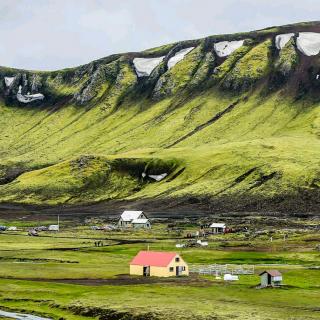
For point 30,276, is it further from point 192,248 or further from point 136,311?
point 192,248

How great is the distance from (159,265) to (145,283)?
10023 mm

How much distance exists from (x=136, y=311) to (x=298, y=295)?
74.6ft

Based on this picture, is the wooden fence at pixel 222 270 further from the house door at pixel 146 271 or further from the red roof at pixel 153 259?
the house door at pixel 146 271

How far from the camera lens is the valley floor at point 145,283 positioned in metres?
74.8

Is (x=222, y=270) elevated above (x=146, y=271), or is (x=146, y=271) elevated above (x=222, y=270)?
(x=222, y=270)

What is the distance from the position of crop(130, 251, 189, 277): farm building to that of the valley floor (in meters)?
2.30

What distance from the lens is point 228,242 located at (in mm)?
167125

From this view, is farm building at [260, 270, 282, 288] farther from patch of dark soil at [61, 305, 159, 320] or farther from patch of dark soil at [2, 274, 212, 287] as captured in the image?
patch of dark soil at [61, 305, 159, 320]

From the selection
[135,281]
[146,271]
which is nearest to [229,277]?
[135,281]

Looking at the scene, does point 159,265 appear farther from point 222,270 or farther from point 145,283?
point 222,270

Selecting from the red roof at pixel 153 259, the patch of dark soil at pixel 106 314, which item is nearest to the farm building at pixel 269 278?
the red roof at pixel 153 259

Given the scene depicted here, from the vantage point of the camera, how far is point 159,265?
4222 inches

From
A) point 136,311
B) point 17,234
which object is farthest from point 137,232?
point 136,311

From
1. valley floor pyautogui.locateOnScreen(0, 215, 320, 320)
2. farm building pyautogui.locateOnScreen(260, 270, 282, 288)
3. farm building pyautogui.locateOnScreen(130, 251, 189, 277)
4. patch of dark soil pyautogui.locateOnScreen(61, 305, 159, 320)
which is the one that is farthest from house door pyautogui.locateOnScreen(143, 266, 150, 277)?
patch of dark soil pyautogui.locateOnScreen(61, 305, 159, 320)
